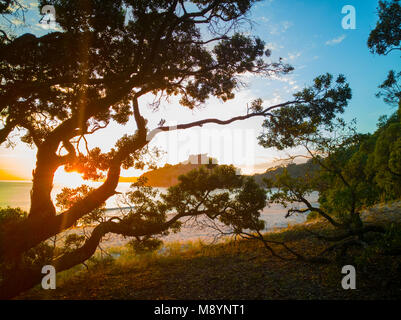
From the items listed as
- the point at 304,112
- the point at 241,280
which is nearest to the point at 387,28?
the point at 304,112

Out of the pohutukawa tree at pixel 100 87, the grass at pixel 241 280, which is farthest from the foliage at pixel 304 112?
the grass at pixel 241 280

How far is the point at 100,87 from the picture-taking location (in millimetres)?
6957

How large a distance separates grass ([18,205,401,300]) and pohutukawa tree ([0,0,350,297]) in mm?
1629

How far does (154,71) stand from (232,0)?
3.19 metres

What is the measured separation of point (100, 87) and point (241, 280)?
25.3 feet

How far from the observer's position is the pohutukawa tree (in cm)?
520

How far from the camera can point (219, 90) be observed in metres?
7.62

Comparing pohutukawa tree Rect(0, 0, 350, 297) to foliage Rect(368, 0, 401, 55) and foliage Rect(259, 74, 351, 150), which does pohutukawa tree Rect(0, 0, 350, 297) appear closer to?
foliage Rect(259, 74, 351, 150)

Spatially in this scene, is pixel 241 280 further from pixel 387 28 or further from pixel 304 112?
pixel 387 28

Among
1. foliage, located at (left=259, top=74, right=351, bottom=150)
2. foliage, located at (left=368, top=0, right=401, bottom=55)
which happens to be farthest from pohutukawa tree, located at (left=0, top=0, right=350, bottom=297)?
foliage, located at (left=368, top=0, right=401, bottom=55)

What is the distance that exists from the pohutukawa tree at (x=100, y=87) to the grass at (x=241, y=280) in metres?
1.63
